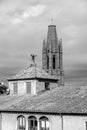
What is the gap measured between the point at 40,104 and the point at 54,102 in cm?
183

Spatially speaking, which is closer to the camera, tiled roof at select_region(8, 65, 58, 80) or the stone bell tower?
tiled roof at select_region(8, 65, 58, 80)

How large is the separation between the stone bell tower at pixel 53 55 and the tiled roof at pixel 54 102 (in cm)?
11286

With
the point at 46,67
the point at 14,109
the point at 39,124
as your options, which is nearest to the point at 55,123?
the point at 39,124

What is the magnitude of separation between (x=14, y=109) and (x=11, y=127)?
7.76 feet

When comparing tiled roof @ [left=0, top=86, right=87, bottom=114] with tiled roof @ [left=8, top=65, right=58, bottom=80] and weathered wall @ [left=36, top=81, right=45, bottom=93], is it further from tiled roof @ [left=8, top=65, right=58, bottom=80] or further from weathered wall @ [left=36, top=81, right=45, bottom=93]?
tiled roof @ [left=8, top=65, right=58, bottom=80]

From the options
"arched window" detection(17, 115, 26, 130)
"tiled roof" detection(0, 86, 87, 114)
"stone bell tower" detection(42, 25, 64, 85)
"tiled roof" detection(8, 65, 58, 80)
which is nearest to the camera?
"tiled roof" detection(0, 86, 87, 114)

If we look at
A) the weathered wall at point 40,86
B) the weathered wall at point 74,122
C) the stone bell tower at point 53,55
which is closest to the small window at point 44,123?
the weathered wall at point 74,122

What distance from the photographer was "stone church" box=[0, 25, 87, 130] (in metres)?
36.2

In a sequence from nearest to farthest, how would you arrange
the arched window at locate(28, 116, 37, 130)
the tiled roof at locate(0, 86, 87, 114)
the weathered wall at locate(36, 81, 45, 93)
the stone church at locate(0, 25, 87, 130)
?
1. the stone church at locate(0, 25, 87, 130)
2. the tiled roof at locate(0, 86, 87, 114)
3. the arched window at locate(28, 116, 37, 130)
4. the weathered wall at locate(36, 81, 45, 93)

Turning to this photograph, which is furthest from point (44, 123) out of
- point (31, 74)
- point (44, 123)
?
point (31, 74)

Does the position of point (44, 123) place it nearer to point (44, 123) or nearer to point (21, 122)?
point (44, 123)

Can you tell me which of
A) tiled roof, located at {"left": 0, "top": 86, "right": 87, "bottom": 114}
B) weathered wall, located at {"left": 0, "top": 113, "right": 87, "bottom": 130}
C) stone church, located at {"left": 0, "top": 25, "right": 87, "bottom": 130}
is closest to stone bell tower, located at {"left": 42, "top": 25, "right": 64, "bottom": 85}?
stone church, located at {"left": 0, "top": 25, "right": 87, "bottom": 130}

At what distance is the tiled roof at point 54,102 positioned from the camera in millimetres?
36778

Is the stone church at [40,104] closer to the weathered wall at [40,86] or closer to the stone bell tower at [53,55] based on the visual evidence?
the weathered wall at [40,86]
